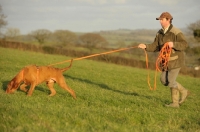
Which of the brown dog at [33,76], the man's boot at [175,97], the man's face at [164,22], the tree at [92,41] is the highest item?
the tree at [92,41]

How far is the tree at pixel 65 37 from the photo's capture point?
6111cm

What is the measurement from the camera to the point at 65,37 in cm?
6294

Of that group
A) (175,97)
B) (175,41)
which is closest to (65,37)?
(175,97)

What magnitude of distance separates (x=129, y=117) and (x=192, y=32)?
51200 mm

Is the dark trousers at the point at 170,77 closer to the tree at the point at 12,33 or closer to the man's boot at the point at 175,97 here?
the man's boot at the point at 175,97

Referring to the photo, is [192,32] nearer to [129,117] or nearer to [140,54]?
[140,54]

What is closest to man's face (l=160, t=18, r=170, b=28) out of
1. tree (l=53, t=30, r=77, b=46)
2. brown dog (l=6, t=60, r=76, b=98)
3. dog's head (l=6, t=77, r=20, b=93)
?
brown dog (l=6, t=60, r=76, b=98)

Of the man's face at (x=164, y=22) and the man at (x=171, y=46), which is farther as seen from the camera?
the man's face at (x=164, y=22)

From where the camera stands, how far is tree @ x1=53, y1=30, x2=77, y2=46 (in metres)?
61.1

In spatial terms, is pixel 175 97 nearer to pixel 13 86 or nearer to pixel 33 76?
pixel 33 76

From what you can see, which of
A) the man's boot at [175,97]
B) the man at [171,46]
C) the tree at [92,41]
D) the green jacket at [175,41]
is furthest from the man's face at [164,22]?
the tree at [92,41]

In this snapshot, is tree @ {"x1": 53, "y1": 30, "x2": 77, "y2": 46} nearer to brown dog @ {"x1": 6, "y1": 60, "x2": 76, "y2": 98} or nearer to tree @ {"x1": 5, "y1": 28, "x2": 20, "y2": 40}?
tree @ {"x1": 5, "y1": 28, "x2": 20, "y2": 40}

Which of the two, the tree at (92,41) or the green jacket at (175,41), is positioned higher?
the tree at (92,41)

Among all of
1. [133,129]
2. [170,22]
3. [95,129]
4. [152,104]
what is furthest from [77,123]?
[170,22]
